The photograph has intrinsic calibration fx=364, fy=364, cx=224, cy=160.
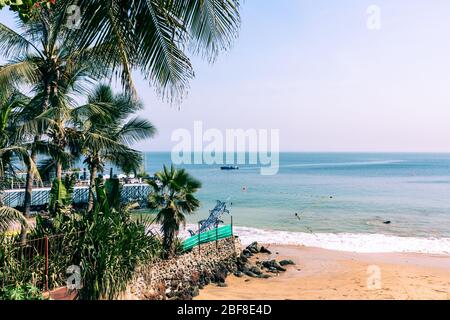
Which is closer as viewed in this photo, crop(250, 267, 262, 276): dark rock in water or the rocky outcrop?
the rocky outcrop

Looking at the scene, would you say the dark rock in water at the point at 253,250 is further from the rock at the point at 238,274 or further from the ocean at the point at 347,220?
the rock at the point at 238,274

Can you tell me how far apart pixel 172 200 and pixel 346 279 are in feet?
31.3

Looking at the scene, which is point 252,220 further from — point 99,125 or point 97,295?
point 97,295

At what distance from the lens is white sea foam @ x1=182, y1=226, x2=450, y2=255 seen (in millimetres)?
24531

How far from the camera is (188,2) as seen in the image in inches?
206

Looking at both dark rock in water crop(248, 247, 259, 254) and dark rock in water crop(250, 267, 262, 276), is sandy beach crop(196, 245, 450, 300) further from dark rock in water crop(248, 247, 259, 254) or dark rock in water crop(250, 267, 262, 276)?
dark rock in water crop(250, 267, 262, 276)

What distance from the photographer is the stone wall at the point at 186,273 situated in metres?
10.6

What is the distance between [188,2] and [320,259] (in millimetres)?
19204

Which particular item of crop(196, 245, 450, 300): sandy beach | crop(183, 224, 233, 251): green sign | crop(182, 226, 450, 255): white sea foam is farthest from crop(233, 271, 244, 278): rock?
crop(182, 226, 450, 255): white sea foam

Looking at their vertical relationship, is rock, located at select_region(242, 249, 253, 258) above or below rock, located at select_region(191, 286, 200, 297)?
below

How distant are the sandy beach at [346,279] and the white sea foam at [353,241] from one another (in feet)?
5.41

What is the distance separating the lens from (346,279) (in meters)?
17.3

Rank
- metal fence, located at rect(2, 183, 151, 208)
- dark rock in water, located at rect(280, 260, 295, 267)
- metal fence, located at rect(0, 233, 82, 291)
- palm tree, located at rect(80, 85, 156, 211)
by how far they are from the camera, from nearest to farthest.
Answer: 1. metal fence, located at rect(0, 233, 82, 291)
2. palm tree, located at rect(80, 85, 156, 211)
3. dark rock in water, located at rect(280, 260, 295, 267)
4. metal fence, located at rect(2, 183, 151, 208)

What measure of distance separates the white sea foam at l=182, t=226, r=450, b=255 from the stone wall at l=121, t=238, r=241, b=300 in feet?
28.2
